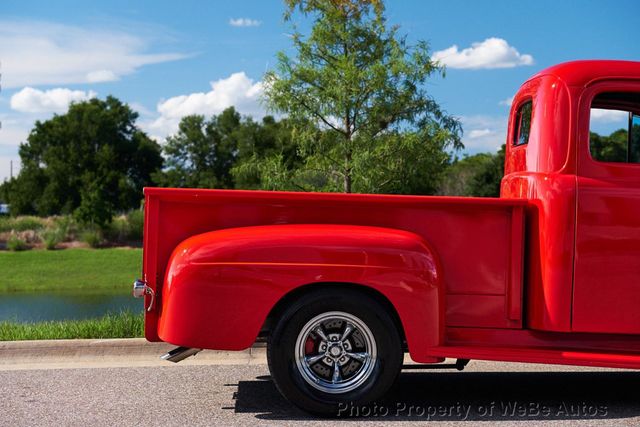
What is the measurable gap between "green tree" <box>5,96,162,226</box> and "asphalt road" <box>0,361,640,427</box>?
47.2 metres

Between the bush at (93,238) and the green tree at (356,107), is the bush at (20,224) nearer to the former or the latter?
the bush at (93,238)

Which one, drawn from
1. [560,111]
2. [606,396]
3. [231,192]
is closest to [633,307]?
[606,396]

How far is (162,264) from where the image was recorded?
4.75m

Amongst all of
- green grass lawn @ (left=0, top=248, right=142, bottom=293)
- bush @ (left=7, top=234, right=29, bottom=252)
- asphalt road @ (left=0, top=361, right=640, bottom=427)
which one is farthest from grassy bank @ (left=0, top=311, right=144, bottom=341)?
bush @ (left=7, top=234, right=29, bottom=252)

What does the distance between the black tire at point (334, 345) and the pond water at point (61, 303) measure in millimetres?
13246

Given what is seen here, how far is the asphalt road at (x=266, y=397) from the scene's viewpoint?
464cm

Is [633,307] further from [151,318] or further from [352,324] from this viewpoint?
[151,318]

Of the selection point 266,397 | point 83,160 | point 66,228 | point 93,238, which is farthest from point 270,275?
point 83,160

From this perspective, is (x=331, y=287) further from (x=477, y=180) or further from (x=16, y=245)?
(x=477, y=180)

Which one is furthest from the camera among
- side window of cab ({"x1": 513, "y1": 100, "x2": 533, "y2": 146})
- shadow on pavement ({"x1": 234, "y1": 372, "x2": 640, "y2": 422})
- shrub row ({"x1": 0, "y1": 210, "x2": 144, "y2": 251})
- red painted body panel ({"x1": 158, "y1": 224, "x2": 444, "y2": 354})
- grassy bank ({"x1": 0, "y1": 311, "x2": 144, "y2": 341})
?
shrub row ({"x1": 0, "y1": 210, "x2": 144, "y2": 251})

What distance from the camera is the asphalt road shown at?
183 inches

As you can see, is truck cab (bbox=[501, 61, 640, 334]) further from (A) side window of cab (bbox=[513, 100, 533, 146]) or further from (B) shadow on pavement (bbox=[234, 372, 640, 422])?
(B) shadow on pavement (bbox=[234, 372, 640, 422])

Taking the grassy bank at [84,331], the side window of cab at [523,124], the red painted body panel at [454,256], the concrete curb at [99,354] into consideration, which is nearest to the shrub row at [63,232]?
the grassy bank at [84,331]

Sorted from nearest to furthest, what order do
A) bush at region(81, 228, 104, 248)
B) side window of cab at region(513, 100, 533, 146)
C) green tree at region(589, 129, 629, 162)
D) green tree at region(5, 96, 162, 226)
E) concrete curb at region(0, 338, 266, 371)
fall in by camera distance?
green tree at region(589, 129, 629, 162)
side window of cab at region(513, 100, 533, 146)
concrete curb at region(0, 338, 266, 371)
bush at region(81, 228, 104, 248)
green tree at region(5, 96, 162, 226)
